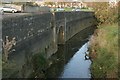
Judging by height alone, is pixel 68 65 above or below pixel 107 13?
below

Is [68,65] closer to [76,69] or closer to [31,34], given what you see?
[76,69]

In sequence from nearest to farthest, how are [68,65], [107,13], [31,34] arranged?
[31,34] < [68,65] < [107,13]

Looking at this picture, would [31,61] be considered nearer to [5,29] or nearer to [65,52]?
[5,29]

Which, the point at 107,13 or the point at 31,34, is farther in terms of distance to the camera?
the point at 107,13

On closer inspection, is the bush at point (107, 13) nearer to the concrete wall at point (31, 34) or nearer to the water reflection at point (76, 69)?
the concrete wall at point (31, 34)

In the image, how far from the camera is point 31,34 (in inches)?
960

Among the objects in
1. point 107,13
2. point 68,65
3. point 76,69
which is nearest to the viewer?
point 76,69

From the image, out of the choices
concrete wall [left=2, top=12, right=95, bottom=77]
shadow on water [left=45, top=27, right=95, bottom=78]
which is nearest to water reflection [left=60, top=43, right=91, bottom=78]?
shadow on water [left=45, top=27, right=95, bottom=78]

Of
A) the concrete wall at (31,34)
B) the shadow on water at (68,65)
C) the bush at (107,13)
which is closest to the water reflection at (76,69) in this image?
the shadow on water at (68,65)

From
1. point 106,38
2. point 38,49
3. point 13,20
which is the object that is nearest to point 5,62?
point 13,20

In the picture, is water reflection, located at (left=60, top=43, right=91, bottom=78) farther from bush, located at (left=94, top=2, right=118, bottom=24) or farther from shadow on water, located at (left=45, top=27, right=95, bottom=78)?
bush, located at (left=94, top=2, right=118, bottom=24)

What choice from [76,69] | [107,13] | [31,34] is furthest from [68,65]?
[107,13]

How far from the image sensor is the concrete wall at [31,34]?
18406mm

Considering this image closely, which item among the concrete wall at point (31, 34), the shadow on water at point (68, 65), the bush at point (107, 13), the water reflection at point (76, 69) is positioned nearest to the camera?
the concrete wall at point (31, 34)
